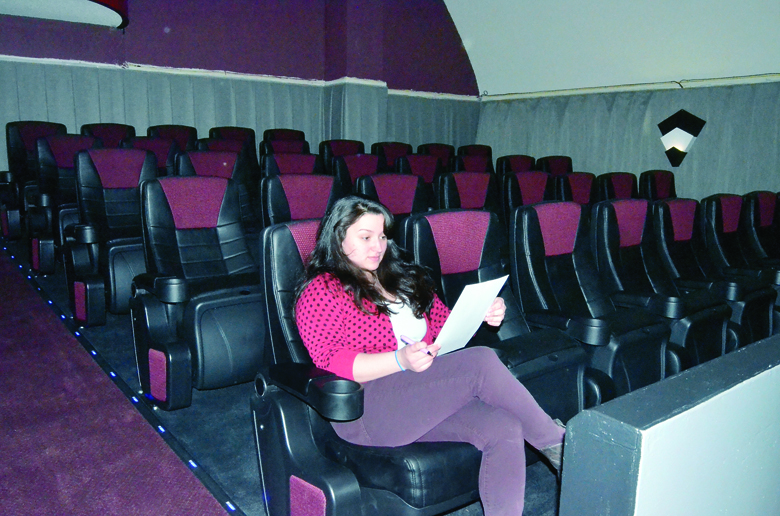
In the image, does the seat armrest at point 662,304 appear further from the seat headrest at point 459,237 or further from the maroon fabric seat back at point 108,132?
the maroon fabric seat back at point 108,132

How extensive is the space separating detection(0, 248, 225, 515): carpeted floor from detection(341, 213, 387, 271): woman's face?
0.81 meters

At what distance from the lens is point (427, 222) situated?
6.10ft

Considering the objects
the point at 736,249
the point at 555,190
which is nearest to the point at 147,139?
the point at 555,190

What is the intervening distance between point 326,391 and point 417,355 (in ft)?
0.72

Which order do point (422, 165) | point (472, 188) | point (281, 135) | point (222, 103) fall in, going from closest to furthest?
point (472, 188), point (422, 165), point (281, 135), point (222, 103)

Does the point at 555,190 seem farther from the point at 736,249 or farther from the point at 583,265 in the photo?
the point at 583,265

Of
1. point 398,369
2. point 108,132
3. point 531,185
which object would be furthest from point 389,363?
point 108,132

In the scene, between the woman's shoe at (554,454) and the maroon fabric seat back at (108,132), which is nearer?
the woman's shoe at (554,454)

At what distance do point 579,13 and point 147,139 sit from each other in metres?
4.70

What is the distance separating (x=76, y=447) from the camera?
195 centimetres

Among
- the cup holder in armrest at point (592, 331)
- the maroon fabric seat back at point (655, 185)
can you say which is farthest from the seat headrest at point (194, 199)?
the maroon fabric seat back at point (655, 185)

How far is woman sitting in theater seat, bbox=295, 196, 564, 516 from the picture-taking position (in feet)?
4.54

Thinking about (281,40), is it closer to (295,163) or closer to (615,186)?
(295,163)

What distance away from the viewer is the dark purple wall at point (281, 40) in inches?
232
